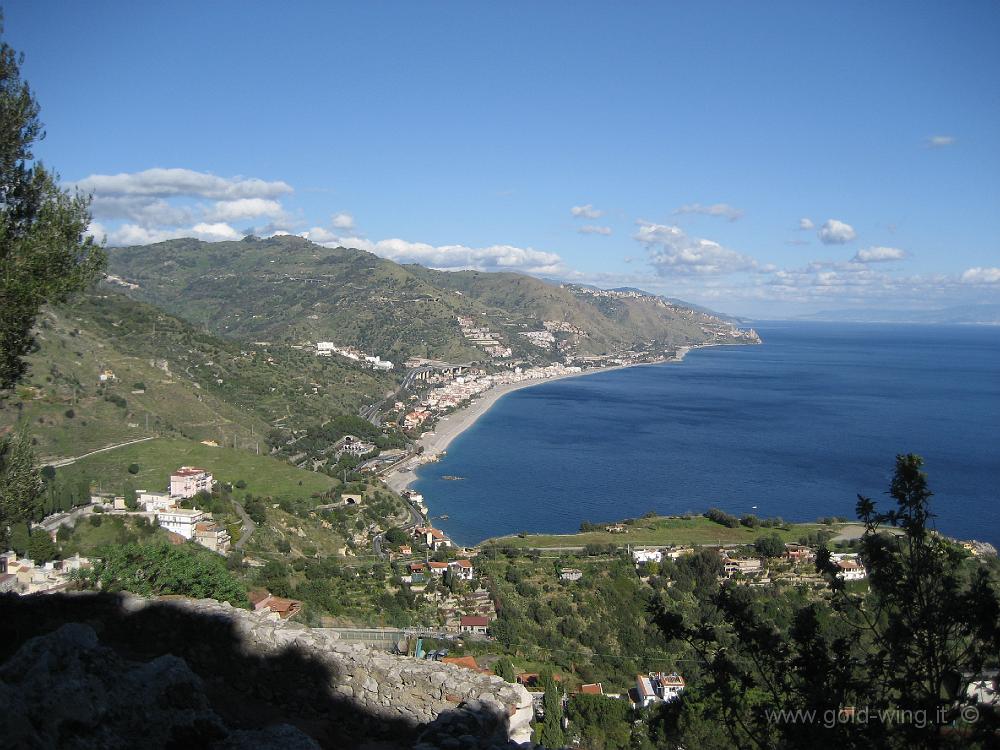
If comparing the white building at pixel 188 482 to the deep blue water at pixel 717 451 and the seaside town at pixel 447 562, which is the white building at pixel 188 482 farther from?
the deep blue water at pixel 717 451

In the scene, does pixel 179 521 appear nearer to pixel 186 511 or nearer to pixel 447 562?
Result: pixel 186 511

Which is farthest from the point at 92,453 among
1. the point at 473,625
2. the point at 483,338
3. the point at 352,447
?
the point at 483,338

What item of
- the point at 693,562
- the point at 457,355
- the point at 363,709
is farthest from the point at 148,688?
the point at 457,355

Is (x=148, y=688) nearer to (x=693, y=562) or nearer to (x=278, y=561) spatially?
(x=278, y=561)

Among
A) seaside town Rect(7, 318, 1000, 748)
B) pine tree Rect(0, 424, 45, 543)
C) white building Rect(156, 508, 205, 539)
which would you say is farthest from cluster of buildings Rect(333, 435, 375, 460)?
pine tree Rect(0, 424, 45, 543)

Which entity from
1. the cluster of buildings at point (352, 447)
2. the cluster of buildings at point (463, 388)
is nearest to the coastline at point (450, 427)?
the cluster of buildings at point (463, 388)

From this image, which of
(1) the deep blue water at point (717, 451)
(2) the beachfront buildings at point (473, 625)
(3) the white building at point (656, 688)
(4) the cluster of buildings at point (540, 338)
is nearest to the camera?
(3) the white building at point (656, 688)

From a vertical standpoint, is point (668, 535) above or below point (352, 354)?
below

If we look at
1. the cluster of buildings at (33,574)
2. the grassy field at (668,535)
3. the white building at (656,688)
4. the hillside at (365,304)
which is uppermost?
the hillside at (365,304)
